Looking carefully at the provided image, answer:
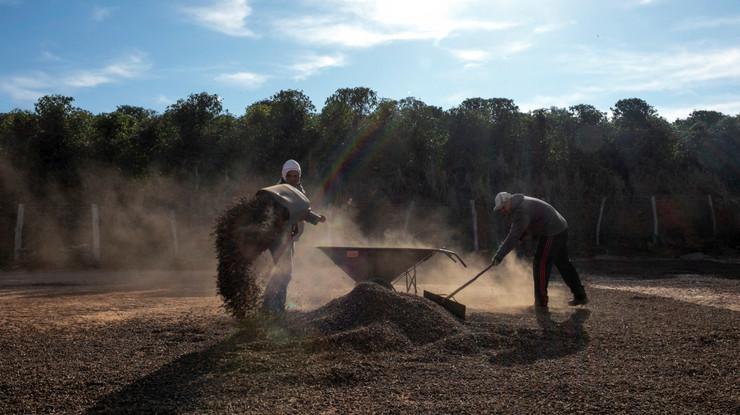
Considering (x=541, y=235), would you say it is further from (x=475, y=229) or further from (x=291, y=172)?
(x=475, y=229)

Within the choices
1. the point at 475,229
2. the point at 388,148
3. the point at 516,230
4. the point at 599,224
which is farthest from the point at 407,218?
the point at 516,230

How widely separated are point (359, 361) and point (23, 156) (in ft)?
56.2

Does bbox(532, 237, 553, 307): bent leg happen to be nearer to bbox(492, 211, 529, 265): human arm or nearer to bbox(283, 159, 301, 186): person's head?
bbox(492, 211, 529, 265): human arm

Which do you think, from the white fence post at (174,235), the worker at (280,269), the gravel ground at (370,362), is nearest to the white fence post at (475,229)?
the white fence post at (174,235)

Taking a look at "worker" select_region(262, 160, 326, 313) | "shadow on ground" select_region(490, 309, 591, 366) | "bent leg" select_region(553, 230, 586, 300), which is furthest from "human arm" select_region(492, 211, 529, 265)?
"worker" select_region(262, 160, 326, 313)

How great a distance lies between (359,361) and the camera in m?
5.27

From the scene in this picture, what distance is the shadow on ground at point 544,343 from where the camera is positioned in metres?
5.63

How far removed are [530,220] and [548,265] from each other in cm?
65

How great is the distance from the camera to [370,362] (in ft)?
17.3

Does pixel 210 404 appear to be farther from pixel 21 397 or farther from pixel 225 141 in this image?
pixel 225 141

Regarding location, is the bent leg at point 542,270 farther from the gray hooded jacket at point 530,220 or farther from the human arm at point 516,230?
the human arm at point 516,230

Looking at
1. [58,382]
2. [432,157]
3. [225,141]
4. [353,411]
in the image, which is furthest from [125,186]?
[353,411]

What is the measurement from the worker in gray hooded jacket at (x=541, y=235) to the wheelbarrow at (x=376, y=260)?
90cm

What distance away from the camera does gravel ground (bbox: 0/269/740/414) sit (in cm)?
433
